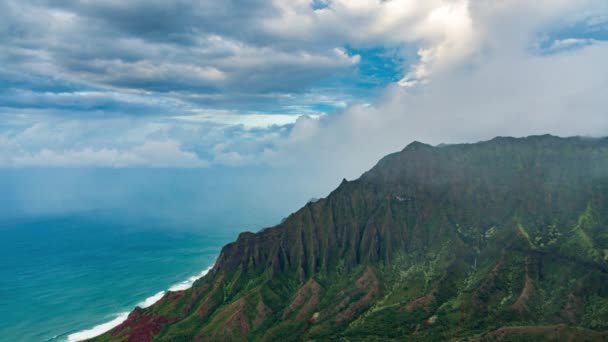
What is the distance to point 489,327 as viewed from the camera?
184750 mm

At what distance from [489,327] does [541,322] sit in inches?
1014

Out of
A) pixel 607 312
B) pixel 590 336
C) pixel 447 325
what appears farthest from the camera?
pixel 447 325

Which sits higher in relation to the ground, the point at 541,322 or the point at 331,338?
the point at 331,338

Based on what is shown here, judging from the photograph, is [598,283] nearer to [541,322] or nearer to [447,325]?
[541,322]

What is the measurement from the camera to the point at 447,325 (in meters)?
196

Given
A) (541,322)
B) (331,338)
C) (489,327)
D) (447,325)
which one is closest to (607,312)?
(541,322)

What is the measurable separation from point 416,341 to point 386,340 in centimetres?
1374

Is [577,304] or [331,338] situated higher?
[331,338]

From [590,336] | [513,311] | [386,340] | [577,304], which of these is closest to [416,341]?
[386,340]

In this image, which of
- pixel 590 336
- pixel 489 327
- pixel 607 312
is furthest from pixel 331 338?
pixel 607 312

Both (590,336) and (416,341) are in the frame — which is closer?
(590,336)

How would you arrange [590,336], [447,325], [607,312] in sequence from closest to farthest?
1. [590,336]
2. [607,312]
3. [447,325]

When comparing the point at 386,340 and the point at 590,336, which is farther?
the point at 386,340

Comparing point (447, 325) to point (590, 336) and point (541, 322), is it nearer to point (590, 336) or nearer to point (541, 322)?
point (541, 322)
